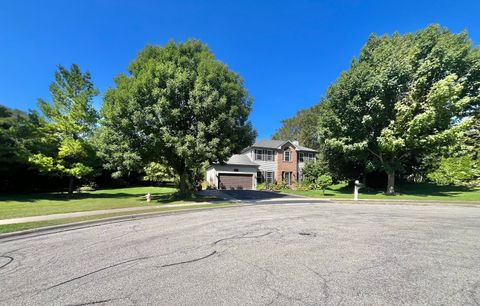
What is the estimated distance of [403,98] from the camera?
882 inches

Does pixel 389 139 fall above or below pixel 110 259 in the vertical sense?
above

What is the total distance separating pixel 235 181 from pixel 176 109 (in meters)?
19.1

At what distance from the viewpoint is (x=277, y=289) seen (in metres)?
3.61

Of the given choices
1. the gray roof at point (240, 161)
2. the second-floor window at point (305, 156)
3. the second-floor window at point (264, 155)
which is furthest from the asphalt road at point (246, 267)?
the second-floor window at point (305, 156)

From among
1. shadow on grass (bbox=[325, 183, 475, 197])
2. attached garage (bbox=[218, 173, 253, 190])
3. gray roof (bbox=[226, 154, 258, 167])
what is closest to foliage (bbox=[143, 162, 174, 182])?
attached garage (bbox=[218, 173, 253, 190])

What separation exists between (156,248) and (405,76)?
23649 millimetres

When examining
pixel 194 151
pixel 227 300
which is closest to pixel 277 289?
pixel 227 300

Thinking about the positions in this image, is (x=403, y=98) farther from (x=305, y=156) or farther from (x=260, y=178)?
(x=260, y=178)

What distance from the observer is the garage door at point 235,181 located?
105 ft

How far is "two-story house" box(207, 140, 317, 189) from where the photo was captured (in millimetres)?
32344

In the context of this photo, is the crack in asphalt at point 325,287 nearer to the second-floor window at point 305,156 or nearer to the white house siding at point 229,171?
the white house siding at point 229,171

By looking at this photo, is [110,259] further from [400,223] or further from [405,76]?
[405,76]

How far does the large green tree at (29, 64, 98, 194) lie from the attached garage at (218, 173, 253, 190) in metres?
15.0

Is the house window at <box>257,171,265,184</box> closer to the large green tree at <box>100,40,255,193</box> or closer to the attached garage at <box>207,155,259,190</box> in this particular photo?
the attached garage at <box>207,155,259,190</box>
